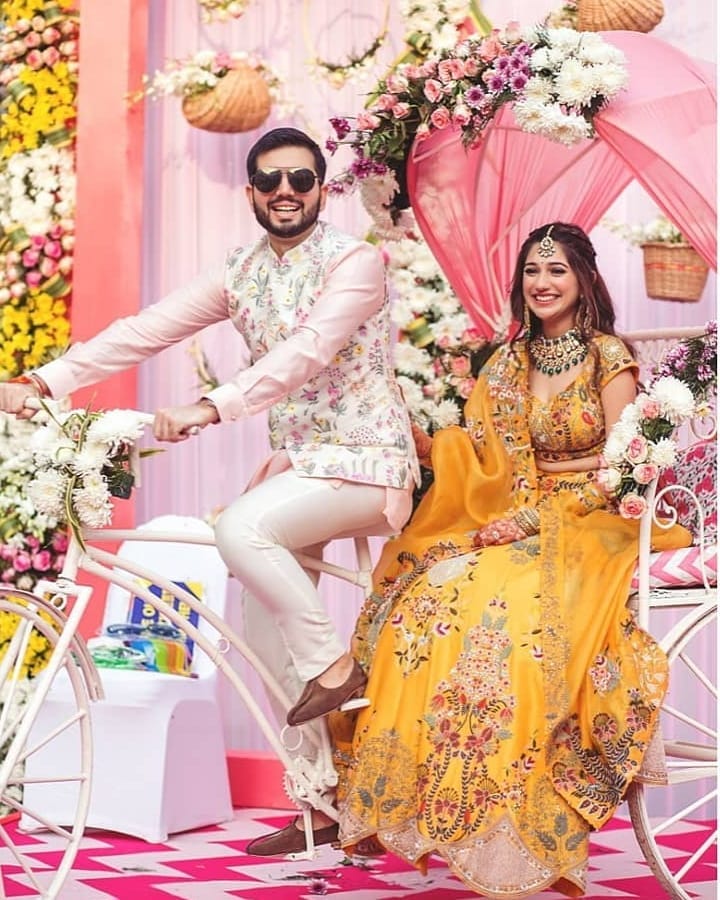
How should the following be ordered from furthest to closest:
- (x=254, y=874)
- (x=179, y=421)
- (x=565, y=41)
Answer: (x=254, y=874) < (x=565, y=41) < (x=179, y=421)

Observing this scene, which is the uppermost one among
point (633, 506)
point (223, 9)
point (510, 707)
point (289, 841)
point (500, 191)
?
point (223, 9)

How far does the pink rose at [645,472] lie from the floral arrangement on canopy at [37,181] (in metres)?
3.21

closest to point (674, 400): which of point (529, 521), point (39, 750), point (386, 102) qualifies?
point (529, 521)

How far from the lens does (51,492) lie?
382 centimetres

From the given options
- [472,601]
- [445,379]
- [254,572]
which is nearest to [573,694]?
[472,601]

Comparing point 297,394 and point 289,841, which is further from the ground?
point 297,394

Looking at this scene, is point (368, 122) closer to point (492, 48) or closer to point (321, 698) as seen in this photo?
point (492, 48)

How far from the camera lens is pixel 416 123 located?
4.34 meters

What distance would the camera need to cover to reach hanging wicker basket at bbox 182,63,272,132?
6.22m

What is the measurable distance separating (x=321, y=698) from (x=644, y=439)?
993 millimetres

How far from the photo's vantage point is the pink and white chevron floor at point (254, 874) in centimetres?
426

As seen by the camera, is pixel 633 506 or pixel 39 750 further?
pixel 39 750

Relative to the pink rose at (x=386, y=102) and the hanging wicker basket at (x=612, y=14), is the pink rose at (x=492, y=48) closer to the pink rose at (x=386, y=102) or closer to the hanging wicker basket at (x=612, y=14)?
the pink rose at (x=386, y=102)

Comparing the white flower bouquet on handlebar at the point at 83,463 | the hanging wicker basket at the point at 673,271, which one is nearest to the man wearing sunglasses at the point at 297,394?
the white flower bouquet on handlebar at the point at 83,463
